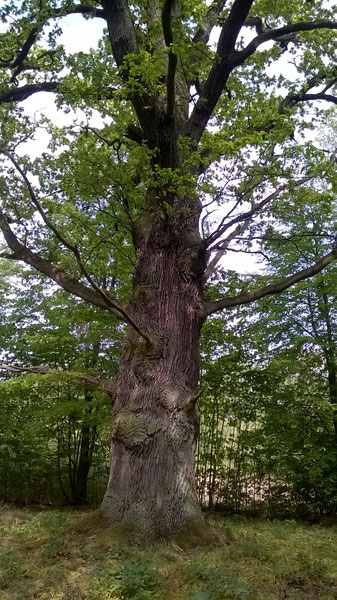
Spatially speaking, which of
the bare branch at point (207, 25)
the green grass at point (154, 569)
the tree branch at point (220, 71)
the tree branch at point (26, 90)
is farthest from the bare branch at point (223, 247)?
the tree branch at point (26, 90)

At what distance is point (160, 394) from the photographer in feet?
Answer: 13.2

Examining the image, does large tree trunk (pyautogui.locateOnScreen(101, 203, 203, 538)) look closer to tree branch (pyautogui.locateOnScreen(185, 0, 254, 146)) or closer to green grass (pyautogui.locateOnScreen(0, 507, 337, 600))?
green grass (pyautogui.locateOnScreen(0, 507, 337, 600))

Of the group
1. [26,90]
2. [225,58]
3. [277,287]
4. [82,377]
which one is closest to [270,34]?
[225,58]

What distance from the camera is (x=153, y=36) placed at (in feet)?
18.1

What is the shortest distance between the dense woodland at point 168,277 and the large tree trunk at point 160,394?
0.02 meters

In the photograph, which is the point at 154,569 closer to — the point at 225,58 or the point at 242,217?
the point at 242,217

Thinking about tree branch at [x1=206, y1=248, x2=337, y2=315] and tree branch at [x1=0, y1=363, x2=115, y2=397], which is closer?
tree branch at [x1=0, y1=363, x2=115, y2=397]

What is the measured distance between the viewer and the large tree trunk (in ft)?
12.1

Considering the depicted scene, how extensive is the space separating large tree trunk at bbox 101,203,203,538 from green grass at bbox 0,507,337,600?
12.8 inches

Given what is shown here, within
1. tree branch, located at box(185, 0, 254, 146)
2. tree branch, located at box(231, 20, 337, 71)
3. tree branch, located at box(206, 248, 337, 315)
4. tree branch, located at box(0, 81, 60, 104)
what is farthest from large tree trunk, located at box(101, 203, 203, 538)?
tree branch, located at box(0, 81, 60, 104)

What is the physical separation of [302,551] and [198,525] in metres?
1.00

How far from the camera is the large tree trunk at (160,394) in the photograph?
3691 mm

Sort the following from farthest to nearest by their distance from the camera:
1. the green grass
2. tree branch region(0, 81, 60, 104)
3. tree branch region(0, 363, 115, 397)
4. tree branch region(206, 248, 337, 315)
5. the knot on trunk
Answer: tree branch region(0, 81, 60, 104) → tree branch region(206, 248, 337, 315) → tree branch region(0, 363, 115, 397) → the knot on trunk → the green grass

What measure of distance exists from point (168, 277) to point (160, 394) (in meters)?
1.30
